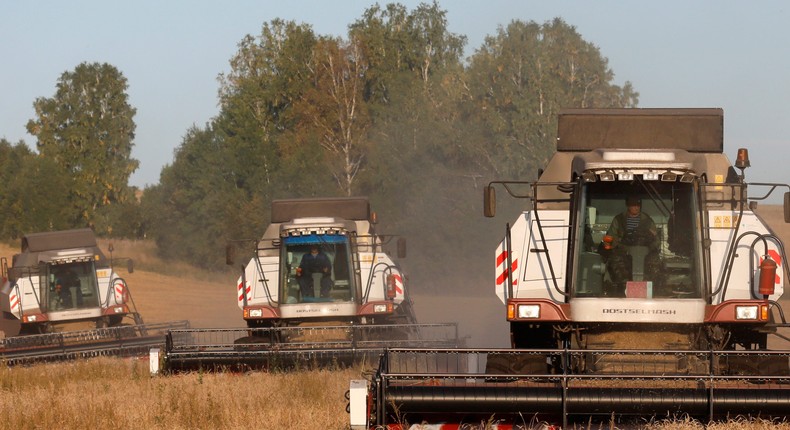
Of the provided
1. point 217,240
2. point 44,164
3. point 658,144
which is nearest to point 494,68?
point 217,240

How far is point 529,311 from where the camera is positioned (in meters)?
12.2

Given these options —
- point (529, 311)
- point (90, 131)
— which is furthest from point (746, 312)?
point (90, 131)

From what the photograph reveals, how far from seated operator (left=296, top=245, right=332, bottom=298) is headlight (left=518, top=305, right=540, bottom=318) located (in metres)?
8.53

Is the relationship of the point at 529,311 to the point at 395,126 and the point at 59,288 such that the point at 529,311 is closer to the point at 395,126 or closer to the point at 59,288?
the point at 59,288

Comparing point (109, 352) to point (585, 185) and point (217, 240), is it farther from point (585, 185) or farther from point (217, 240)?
point (217, 240)

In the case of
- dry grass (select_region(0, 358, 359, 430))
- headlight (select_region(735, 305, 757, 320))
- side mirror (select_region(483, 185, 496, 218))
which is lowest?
dry grass (select_region(0, 358, 359, 430))

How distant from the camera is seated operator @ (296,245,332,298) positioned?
20.5 m

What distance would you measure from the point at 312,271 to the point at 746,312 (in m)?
9.71

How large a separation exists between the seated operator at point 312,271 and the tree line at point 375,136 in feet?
102

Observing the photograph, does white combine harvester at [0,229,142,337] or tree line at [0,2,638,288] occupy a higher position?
tree line at [0,2,638,288]

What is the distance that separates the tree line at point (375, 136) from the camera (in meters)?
55.2

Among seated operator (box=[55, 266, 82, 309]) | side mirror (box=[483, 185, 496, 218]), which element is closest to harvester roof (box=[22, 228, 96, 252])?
seated operator (box=[55, 266, 82, 309])

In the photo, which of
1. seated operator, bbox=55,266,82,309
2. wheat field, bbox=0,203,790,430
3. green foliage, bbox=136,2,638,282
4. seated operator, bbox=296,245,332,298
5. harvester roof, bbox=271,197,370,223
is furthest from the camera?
green foliage, bbox=136,2,638,282

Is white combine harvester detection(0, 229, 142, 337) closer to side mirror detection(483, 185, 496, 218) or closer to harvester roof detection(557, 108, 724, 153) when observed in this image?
harvester roof detection(557, 108, 724, 153)
